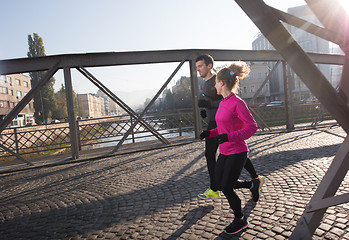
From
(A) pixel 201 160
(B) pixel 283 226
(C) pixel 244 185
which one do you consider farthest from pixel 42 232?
(A) pixel 201 160

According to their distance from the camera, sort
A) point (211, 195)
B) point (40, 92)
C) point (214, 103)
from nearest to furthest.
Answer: point (214, 103)
point (211, 195)
point (40, 92)

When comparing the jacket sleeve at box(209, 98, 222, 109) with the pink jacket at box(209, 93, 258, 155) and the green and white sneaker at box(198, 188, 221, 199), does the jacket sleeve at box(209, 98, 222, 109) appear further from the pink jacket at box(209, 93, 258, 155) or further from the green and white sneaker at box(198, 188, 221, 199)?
the green and white sneaker at box(198, 188, 221, 199)

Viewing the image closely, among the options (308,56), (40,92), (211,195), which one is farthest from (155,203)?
(40,92)

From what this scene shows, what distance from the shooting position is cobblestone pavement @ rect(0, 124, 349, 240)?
8.19 feet

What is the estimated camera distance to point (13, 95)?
5375cm

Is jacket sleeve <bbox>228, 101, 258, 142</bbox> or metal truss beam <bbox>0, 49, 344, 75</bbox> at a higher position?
metal truss beam <bbox>0, 49, 344, 75</bbox>

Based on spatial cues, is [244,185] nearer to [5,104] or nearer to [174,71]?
[174,71]

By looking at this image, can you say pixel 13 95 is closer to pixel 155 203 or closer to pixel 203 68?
pixel 155 203

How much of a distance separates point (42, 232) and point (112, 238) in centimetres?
91

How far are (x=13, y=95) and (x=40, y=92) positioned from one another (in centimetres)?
1099

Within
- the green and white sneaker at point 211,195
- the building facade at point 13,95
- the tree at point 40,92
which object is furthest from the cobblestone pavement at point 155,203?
the building facade at point 13,95

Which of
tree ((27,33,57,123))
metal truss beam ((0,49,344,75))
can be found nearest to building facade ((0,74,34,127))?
tree ((27,33,57,123))

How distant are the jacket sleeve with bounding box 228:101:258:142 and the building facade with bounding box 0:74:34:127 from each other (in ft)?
174

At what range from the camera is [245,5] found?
141 centimetres
